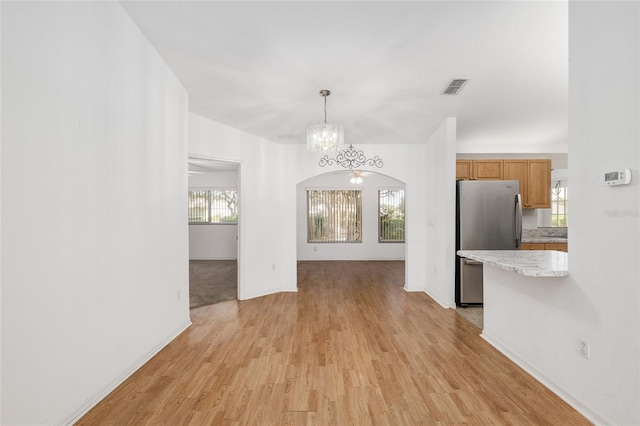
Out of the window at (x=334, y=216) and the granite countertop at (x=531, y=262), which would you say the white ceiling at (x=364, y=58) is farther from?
the window at (x=334, y=216)

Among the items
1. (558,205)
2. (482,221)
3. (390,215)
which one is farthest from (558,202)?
(390,215)

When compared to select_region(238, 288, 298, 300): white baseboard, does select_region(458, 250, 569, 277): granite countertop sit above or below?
above

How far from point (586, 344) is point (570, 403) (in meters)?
0.44

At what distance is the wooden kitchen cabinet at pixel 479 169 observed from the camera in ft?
16.4

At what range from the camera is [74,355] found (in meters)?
1.69

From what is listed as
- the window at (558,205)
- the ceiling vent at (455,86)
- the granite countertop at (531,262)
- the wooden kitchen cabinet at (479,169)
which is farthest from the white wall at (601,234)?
the window at (558,205)

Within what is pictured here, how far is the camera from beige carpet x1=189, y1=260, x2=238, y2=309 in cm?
446

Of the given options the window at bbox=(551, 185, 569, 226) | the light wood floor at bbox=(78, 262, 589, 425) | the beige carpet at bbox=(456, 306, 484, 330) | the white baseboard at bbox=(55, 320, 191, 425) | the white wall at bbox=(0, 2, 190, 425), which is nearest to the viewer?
the white wall at bbox=(0, 2, 190, 425)

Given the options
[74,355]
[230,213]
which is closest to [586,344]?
[74,355]

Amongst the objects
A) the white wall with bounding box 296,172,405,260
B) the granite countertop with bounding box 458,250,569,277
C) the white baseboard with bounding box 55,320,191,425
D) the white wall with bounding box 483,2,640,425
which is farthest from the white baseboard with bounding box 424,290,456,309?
the white wall with bounding box 296,172,405,260

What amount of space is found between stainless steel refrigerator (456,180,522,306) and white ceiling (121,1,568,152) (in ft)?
3.20

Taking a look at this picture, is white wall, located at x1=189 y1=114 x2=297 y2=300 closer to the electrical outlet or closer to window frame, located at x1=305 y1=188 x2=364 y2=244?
window frame, located at x1=305 y1=188 x2=364 y2=244

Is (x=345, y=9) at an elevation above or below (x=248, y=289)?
above

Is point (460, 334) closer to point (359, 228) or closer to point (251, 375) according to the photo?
point (251, 375)
